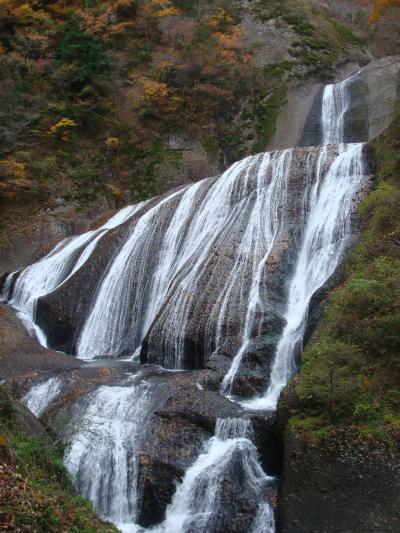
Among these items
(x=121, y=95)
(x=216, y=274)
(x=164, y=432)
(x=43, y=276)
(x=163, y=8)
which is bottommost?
(x=164, y=432)

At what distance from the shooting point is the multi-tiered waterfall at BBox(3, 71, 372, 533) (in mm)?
8992

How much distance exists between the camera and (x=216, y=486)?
8328 mm

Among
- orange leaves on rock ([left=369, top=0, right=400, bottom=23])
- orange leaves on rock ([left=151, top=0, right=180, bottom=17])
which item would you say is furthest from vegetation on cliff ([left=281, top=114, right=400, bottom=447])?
orange leaves on rock ([left=151, top=0, right=180, bottom=17])

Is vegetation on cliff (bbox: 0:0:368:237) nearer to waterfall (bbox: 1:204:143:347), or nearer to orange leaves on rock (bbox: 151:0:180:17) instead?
orange leaves on rock (bbox: 151:0:180:17)

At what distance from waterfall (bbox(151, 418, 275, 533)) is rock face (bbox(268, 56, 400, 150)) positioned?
19656mm

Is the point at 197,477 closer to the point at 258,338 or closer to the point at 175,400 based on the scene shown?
the point at 175,400

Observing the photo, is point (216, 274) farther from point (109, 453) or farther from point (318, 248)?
point (109, 453)

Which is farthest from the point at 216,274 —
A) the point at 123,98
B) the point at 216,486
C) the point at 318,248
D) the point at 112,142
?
the point at 123,98

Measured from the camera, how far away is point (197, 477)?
336 inches

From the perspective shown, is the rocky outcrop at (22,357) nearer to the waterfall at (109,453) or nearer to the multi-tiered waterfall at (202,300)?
the multi-tiered waterfall at (202,300)

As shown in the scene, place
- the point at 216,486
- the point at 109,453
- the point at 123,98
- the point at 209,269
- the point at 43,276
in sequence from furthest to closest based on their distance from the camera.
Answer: the point at 123,98, the point at 43,276, the point at 209,269, the point at 109,453, the point at 216,486

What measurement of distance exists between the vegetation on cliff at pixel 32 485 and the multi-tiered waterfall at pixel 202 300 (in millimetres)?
1667

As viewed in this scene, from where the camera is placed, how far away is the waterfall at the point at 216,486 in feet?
26.2

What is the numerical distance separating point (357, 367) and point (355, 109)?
2061 centimetres
